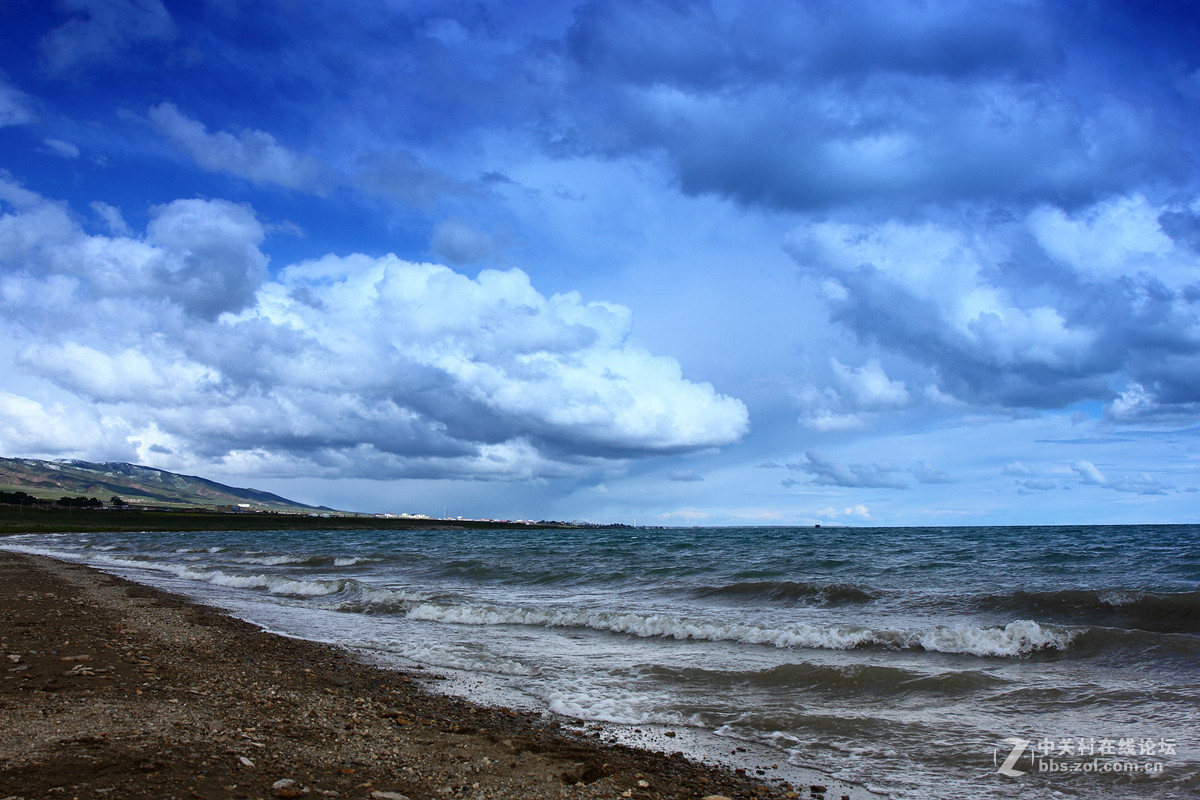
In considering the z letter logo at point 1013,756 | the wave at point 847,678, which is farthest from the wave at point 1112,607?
the z letter logo at point 1013,756

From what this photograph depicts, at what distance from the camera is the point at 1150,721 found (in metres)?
8.80

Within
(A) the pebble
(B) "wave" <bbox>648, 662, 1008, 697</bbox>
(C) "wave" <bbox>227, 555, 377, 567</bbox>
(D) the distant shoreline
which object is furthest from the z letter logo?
(D) the distant shoreline

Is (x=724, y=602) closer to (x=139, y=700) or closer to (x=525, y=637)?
(x=525, y=637)

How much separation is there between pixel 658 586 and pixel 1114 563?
20651mm

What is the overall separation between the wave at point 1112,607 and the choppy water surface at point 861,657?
69mm

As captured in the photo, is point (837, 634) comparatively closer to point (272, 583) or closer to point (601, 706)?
point (601, 706)

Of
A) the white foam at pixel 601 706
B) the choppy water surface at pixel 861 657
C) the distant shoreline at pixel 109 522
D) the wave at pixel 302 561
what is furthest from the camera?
the distant shoreline at pixel 109 522

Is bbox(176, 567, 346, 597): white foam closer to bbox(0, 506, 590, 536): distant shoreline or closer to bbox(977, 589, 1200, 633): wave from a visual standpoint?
bbox(977, 589, 1200, 633): wave

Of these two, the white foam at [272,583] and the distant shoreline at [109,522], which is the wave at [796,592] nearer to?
the white foam at [272,583]

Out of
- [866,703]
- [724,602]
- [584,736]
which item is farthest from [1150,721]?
[724,602]

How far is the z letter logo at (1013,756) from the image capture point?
7191 millimetres

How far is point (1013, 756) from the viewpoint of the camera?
7.63 meters

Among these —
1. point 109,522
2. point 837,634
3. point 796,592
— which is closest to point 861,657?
point 837,634

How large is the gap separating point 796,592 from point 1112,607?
867 cm
